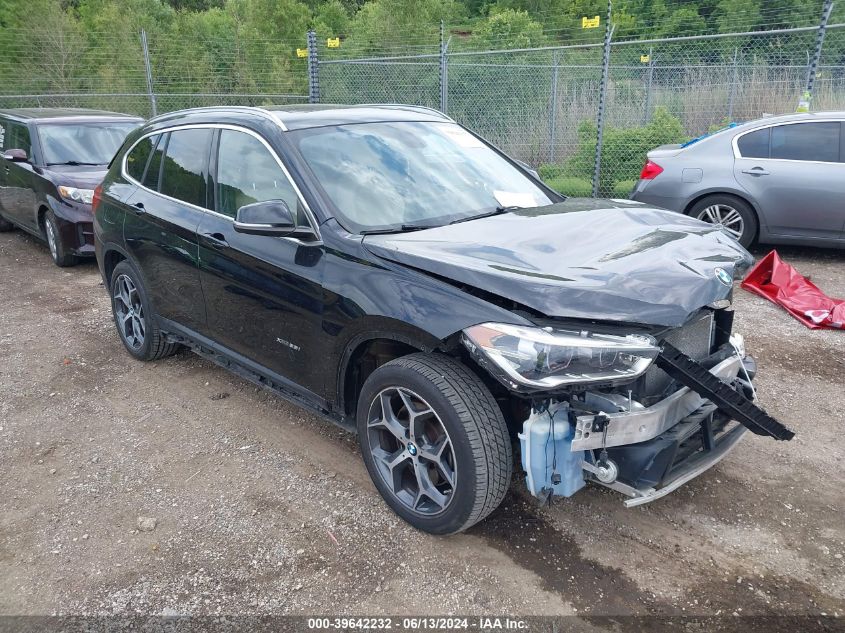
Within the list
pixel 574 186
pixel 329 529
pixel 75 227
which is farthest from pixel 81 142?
pixel 329 529

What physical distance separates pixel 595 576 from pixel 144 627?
1829mm

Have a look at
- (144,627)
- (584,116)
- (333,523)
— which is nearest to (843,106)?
(584,116)

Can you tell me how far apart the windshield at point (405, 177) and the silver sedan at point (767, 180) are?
13.2 feet

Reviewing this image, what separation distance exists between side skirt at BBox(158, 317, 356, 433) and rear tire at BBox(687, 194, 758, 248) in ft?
17.8

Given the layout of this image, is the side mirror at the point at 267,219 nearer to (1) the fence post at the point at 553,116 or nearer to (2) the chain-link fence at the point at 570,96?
(2) the chain-link fence at the point at 570,96

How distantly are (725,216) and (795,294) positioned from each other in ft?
5.30

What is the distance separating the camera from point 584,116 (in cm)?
Result: 1309

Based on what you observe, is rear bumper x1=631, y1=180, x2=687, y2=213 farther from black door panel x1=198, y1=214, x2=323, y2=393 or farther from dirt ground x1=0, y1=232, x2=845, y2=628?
black door panel x1=198, y1=214, x2=323, y2=393

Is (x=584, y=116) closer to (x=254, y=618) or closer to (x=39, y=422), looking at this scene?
(x=39, y=422)

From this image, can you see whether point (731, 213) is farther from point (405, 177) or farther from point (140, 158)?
point (140, 158)

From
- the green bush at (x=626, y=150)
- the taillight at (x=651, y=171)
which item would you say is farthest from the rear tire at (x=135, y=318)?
the green bush at (x=626, y=150)

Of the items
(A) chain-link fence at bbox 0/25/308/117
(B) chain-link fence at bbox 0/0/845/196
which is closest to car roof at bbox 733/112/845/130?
(B) chain-link fence at bbox 0/0/845/196

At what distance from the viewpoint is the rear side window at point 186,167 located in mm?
4121

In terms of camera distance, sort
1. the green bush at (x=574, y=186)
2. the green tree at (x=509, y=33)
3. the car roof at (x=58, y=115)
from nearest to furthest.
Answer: the car roof at (x=58, y=115)
the green bush at (x=574, y=186)
the green tree at (x=509, y=33)
